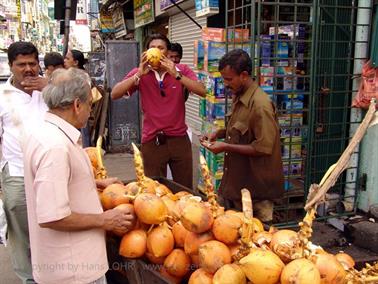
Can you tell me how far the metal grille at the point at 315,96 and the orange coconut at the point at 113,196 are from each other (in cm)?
233

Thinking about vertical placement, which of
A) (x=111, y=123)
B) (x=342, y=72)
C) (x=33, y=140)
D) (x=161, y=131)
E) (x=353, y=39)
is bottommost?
(x=111, y=123)

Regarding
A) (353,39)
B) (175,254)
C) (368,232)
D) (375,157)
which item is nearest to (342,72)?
(353,39)

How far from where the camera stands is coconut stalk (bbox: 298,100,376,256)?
5.22ft

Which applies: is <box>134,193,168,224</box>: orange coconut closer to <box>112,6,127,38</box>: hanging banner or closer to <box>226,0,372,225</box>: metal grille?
<box>226,0,372,225</box>: metal grille

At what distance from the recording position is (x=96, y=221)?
2010mm

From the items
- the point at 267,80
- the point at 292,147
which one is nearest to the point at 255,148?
the point at 267,80

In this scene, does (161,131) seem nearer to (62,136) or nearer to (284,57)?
(284,57)

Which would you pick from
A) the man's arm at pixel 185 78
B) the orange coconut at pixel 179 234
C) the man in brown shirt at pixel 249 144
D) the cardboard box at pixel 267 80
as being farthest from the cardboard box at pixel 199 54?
the orange coconut at pixel 179 234

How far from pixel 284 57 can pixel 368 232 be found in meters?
2.06

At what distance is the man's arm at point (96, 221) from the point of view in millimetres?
1860

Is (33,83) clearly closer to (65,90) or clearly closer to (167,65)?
(167,65)

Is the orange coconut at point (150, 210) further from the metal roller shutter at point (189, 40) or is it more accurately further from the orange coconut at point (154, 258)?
the metal roller shutter at point (189, 40)

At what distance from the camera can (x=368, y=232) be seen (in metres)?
3.88

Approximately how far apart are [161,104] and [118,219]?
1.97 metres
